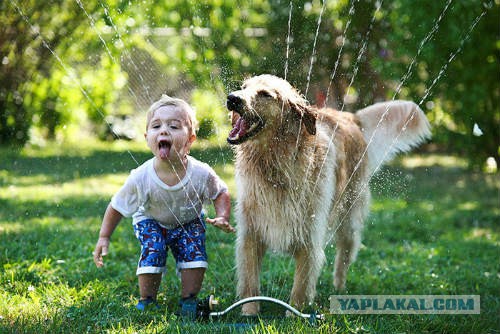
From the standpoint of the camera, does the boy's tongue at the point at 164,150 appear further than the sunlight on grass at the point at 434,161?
No

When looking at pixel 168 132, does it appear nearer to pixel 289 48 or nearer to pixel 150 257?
pixel 150 257

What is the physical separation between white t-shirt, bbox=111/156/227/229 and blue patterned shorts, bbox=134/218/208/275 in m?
0.04

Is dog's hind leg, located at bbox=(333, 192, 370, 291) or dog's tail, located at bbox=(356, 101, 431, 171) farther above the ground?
dog's tail, located at bbox=(356, 101, 431, 171)

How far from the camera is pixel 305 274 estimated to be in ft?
11.5

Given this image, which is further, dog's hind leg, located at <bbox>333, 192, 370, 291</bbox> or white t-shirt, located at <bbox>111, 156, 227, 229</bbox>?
dog's hind leg, located at <bbox>333, 192, 370, 291</bbox>

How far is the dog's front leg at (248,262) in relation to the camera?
3492mm

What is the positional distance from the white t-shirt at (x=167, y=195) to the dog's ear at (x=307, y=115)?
1.83 ft

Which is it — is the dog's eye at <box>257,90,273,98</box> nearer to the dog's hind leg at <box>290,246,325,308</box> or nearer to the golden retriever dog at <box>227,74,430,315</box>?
the golden retriever dog at <box>227,74,430,315</box>

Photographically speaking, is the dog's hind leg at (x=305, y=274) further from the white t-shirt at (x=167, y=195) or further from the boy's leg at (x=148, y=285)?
the boy's leg at (x=148, y=285)

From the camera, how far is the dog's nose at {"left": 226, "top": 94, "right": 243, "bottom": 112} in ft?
9.93

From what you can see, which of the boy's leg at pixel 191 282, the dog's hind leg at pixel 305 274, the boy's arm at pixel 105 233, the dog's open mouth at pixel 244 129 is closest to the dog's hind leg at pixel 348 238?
the dog's hind leg at pixel 305 274

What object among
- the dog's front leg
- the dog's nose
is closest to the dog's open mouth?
the dog's nose

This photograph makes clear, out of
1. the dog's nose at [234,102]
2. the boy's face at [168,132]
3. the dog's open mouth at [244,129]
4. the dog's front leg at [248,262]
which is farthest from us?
the dog's front leg at [248,262]

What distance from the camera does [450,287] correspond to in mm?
4223
